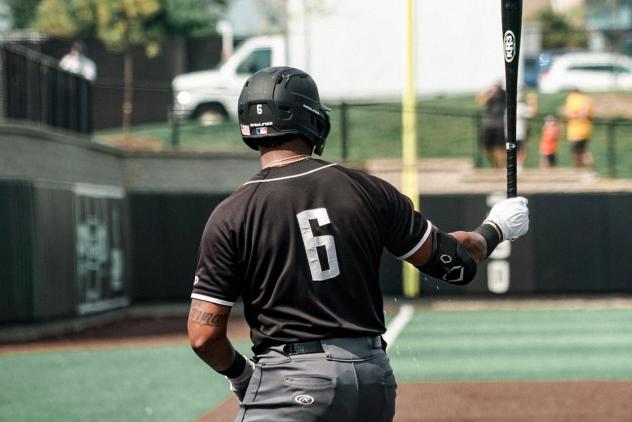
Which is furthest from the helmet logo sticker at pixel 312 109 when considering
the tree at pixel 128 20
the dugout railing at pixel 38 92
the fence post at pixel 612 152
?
the tree at pixel 128 20

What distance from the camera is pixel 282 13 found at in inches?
1449

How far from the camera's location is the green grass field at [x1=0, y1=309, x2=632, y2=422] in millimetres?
9781

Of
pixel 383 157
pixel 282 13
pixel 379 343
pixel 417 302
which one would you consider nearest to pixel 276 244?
pixel 379 343

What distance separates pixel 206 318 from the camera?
397 cm

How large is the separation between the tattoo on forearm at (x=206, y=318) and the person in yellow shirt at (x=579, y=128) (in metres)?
20.3

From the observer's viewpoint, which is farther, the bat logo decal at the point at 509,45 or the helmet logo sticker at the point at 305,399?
the bat logo decal at the point at 509,45

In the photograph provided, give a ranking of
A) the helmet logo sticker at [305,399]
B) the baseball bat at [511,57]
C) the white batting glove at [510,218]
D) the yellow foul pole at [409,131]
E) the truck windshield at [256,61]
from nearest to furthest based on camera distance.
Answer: the helmet logo sticker at [305,399] < the white batting glove at [510,218] < the baseball bat at [511,57] < the yellow foul pole at [409,131] < the truck windshield at [256,61]

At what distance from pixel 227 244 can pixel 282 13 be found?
33477mm

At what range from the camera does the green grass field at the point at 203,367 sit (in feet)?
32.1

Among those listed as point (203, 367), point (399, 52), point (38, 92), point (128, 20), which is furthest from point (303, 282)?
point (128, 20)

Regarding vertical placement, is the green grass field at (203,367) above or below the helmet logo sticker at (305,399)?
below

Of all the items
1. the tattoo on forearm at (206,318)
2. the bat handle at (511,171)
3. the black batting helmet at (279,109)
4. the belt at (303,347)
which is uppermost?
the black batting helmet at (279,109)

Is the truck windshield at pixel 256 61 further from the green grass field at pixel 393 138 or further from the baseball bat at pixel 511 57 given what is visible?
the baseball bat at pixel 511 57

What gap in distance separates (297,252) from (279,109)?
51 cm
